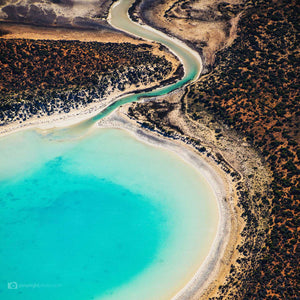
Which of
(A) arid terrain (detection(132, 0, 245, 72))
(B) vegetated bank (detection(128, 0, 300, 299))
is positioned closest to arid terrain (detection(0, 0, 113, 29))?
(A) arid terrain (detection(132, 0, 245, 72))

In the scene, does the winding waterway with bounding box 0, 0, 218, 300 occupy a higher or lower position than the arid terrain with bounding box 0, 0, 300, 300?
lower

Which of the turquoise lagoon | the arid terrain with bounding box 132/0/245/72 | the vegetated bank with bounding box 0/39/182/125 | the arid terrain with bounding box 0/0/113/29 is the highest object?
the arid terrain with bounding box 132/0/245/72

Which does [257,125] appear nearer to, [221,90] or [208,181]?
[221,90]

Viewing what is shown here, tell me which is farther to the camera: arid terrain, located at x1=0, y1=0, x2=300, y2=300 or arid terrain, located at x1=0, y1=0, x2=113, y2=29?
arid terrain, located at x1=0, y1=0, x2=113, y2=29

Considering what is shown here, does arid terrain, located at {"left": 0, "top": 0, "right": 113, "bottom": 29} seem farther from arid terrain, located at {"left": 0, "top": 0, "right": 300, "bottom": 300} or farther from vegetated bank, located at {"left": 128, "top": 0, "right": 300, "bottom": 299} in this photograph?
vegetated bank, located at {"left": 128, "top": 0, "right": 300, "bottom": 299}

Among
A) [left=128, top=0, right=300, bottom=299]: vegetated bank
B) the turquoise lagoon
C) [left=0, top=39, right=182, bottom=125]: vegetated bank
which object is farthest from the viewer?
[left=0, top=39, right=182, bottom=125]: vegetated bank

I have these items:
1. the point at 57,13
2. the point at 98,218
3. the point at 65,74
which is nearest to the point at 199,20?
the point at 57,13

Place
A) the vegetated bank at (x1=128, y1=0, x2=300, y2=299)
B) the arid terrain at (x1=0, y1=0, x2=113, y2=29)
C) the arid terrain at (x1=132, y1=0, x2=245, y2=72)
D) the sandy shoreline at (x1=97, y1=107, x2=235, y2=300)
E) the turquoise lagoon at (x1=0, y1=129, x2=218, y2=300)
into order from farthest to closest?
1. the arid terrain at (x1=0, y1=0, x2=113, y2=29)
2. the arid terrain at (x1=132, y1=0, x2=245, y2=72)
3. the turquoise lagoon at (x1=0, y1=129, x2=218, y2=300)
4. the sandy shoreline at (x1=97, y1=107, x2=235, y2=300)
5. the vegetated bank at (x1=128, y1=0, x2=300, y2=299)

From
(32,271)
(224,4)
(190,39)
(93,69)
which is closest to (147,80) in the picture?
(93,69)

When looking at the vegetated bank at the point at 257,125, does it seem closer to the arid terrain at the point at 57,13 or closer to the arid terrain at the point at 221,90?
the arid terrain at the point at 221,90
